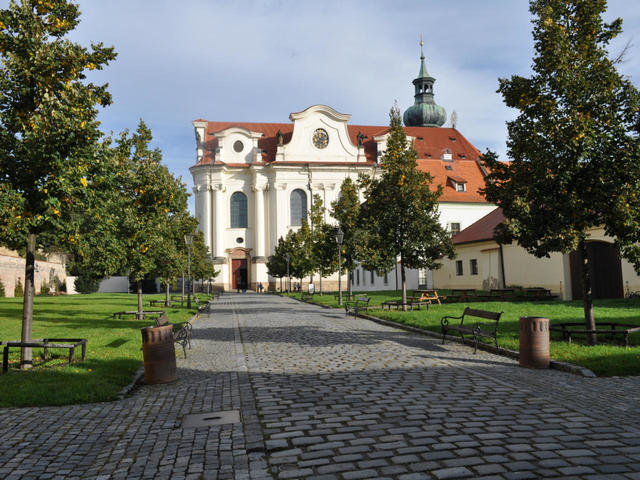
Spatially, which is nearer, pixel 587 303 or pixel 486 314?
pixel 587 303

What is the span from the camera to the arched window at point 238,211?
66.4m

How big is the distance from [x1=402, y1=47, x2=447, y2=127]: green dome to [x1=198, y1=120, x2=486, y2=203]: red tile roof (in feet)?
22.1

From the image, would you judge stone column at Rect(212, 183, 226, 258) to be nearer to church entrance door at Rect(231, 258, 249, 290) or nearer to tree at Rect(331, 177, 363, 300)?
church entrance door at Rect(231, 258, 249, 290)

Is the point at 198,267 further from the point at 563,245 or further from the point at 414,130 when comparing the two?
the point at 414,130

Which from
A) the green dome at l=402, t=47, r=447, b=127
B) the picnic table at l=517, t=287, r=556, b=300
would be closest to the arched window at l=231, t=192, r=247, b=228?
the green dome at l=402, t=47, r=447, b=127

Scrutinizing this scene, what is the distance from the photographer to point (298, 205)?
65.9 metres

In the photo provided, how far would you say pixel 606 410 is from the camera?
6414 millimetres

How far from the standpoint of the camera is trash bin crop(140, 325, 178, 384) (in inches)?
346

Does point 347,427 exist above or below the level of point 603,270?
below

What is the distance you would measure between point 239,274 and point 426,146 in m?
30.7

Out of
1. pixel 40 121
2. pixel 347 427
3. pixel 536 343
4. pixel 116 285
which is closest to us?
pixel 347 427

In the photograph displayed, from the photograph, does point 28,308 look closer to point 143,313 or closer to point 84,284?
point 143,313

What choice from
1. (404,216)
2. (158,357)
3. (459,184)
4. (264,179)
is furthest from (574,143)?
(264,179)

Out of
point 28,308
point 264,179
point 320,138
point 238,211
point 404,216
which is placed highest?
point 320,138
